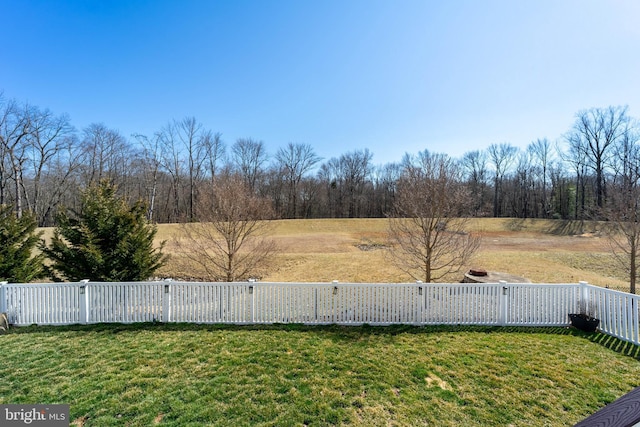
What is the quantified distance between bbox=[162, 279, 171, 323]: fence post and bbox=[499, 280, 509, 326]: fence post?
7.09 meters

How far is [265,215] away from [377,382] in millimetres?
6231

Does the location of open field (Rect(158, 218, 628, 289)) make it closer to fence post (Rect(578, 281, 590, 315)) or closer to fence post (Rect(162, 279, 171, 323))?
fence post (Rect(578, 281, 590, 315))

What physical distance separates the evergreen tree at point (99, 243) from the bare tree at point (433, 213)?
24.8 ft

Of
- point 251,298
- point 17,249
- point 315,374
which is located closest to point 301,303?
point 251,298

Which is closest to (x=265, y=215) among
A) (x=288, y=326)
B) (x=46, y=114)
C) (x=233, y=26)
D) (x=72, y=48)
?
(x=288, y=326)

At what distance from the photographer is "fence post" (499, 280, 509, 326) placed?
18.1 feet

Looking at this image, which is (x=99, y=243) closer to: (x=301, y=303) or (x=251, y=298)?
(x=251, y=298)

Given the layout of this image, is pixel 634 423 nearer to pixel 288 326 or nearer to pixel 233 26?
pixel 288 326

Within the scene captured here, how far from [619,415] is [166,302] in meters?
6.50

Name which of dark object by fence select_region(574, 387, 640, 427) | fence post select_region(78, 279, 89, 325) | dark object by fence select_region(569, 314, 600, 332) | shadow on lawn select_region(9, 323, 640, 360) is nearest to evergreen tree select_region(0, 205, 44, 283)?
shadow on lawn select_region(9, 323, 640, 360)

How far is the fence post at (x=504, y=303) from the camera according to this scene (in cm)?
551

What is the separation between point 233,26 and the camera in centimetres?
937

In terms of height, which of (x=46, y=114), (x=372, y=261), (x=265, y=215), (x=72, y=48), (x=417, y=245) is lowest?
(x=372, y=261)

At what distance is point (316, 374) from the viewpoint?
3.71 m
